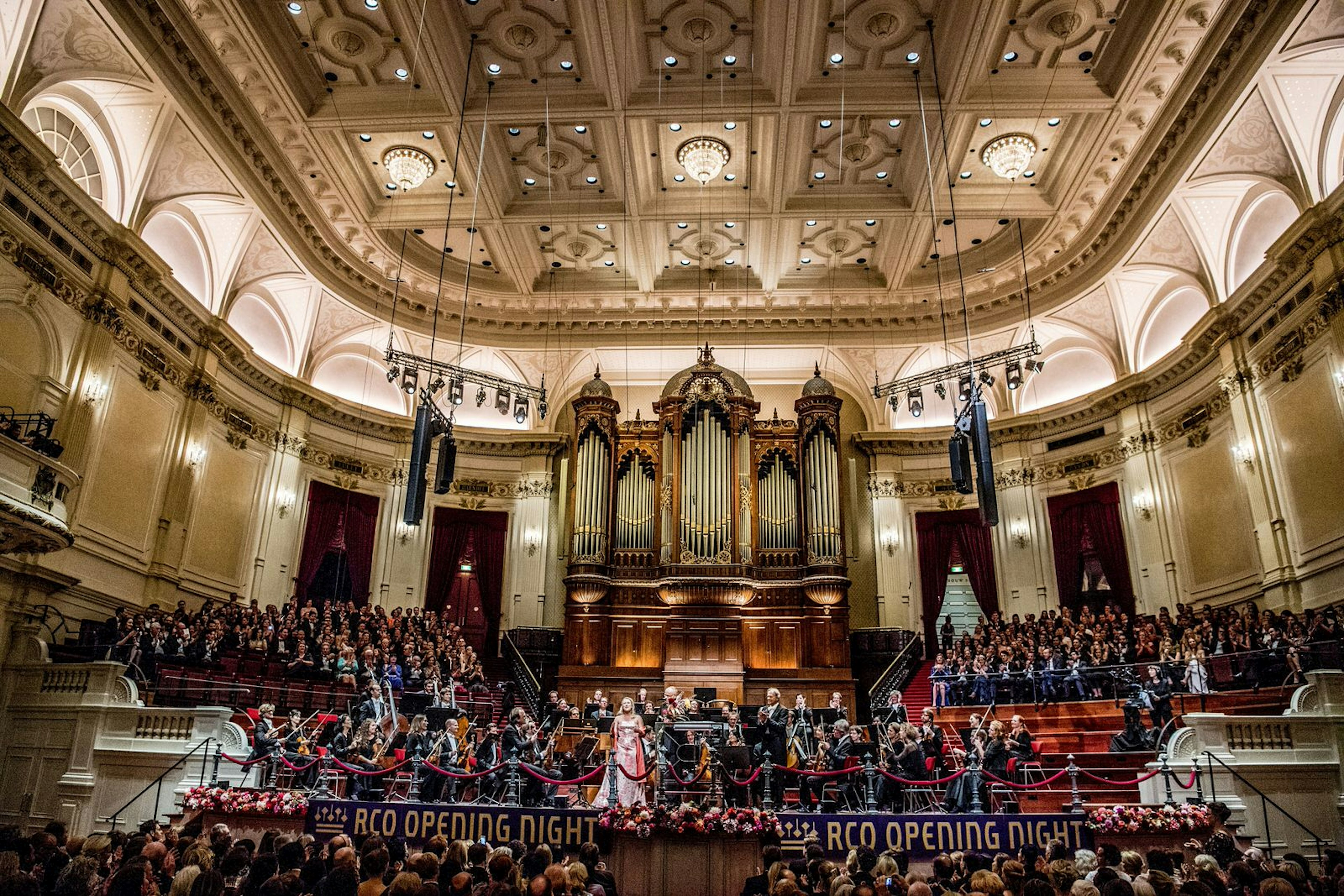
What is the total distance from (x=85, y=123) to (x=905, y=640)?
1553 cm

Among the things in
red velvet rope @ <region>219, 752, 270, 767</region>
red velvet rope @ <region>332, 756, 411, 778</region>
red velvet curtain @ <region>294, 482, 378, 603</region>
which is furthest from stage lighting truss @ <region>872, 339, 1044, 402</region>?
red velvet curtain @ <region>294, 482, 378, 603</region>

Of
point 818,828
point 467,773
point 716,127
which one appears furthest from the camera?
point 716,127

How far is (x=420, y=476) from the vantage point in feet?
36.8

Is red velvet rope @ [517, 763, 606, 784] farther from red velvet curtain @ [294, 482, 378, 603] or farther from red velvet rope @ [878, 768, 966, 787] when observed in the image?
red velvet curtain @ [294, 482, 378, 603]

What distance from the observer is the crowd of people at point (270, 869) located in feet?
12.3

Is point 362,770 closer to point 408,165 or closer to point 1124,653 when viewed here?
point 408,165

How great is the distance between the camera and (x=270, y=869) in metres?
4.19

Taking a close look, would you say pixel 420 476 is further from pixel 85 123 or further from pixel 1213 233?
pixel 1213 233

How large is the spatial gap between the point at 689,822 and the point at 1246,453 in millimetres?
10829

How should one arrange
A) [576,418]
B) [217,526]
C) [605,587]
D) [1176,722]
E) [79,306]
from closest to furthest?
1. [1176,722]
2. [79,306]
3. [217,526]
4. [605,587]
5. [576,418]

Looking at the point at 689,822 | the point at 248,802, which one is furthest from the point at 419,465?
the point at 689,822

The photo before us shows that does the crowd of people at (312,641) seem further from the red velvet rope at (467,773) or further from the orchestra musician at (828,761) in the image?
the orchestra musician at (828,761)

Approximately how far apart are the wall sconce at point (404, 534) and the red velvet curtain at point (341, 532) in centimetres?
45

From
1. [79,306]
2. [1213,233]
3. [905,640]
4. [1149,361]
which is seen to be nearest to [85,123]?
[79,306]
